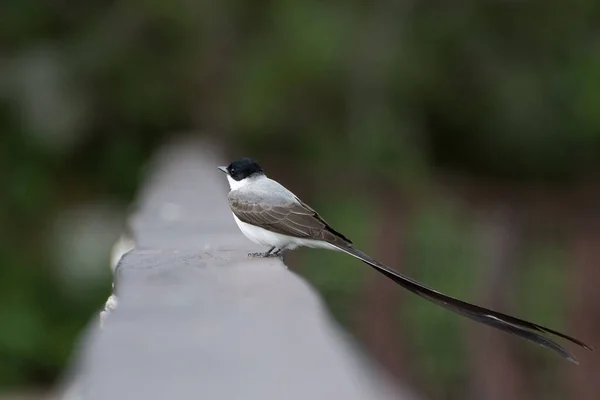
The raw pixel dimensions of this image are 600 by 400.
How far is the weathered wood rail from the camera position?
134cm

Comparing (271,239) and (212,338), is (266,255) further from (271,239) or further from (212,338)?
(212,338)

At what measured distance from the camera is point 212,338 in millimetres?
1664

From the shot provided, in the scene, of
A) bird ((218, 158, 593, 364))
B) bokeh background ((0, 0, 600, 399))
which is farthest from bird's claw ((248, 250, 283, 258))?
bokeh background ((0, 0, 600, 399))

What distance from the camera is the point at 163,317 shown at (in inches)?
72.6

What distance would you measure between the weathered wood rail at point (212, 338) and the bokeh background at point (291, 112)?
866cm

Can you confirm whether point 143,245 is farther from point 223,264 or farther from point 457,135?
point 457,135

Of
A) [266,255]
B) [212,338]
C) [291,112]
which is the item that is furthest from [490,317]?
[291,112]

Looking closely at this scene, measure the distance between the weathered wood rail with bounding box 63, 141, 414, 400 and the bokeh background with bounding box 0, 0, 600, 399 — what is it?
28.4 feet

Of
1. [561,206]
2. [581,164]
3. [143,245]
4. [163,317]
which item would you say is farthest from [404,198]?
[163,317]

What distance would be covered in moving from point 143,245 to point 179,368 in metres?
1.66

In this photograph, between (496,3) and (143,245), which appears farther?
(496,3)

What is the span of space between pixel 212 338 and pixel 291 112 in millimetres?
13588

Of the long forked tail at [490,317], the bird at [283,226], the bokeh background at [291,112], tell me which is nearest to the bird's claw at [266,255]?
the bird at [283,226]

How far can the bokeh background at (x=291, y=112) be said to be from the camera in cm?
1256
